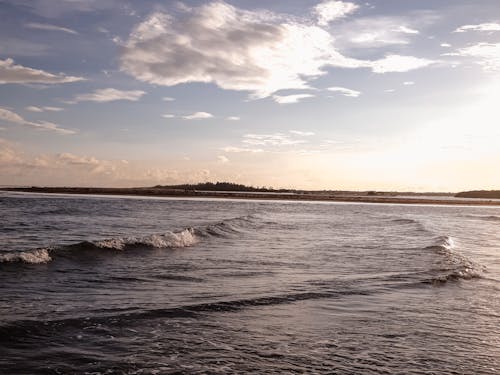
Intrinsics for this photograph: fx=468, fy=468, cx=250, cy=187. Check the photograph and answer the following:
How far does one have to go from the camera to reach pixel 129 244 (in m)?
20.2

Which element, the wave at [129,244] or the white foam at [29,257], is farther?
the wave at [129,244]

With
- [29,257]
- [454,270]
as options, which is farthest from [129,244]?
[454,270]

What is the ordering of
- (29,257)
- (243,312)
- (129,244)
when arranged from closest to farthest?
(243,312) < (29,257) < (129,244)

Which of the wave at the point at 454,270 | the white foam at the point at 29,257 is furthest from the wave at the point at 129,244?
the wave at the point at 454,270

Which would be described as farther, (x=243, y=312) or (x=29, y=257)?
(x=29, y=257)

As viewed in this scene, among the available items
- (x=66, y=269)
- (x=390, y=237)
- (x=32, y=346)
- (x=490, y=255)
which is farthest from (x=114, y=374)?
(x=390, y=237)

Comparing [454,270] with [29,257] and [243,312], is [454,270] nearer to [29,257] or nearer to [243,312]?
[243,312]

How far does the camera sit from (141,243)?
20.8 metres

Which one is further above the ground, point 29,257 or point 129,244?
point 29,257

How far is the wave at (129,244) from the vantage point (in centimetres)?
1518

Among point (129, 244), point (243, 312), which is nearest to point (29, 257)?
point (129, 244)

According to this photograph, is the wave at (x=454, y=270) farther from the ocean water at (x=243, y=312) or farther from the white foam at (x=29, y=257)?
the white foam at (x=29, y=257)

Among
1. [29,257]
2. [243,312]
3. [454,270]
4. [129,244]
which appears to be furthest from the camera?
[129,244]

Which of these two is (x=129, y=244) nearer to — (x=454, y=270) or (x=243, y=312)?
(x=243, y=312)
